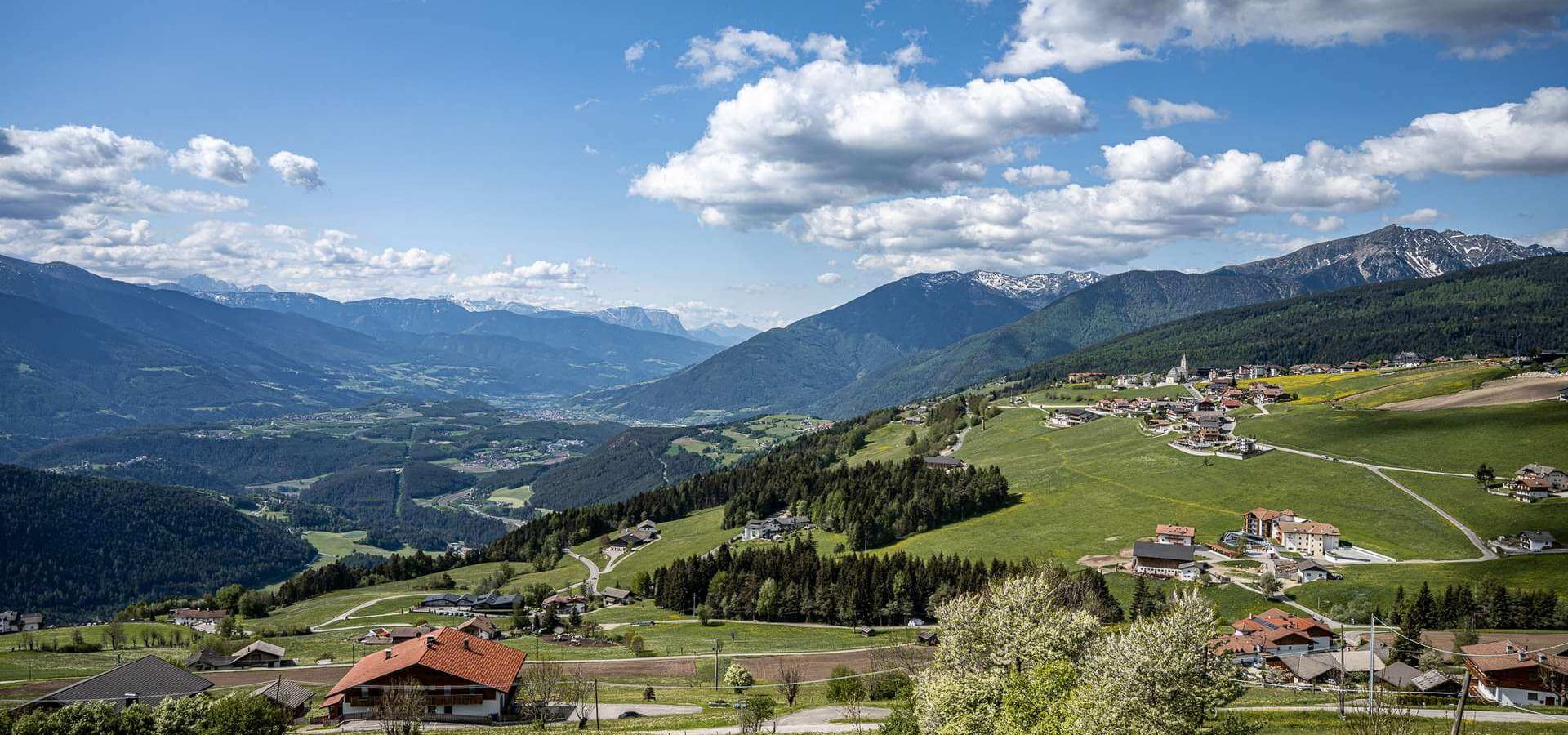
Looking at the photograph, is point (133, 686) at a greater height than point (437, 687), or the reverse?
point (133, 686)

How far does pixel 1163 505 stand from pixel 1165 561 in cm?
2708

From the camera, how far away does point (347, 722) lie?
53.3 meters

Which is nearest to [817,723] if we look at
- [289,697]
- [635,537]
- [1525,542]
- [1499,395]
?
[289,697]

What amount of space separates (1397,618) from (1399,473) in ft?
171

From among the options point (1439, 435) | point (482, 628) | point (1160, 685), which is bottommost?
point (482, 628)

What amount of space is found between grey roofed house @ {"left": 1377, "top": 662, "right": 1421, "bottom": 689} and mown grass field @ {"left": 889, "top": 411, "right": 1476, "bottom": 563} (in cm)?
3938

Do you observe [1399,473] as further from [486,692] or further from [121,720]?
[121,720]

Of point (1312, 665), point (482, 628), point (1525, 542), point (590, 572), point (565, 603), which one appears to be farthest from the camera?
point (590, 572)

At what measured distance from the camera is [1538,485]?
103 meters

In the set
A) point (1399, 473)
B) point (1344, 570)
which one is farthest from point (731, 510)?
point (1399, 473)

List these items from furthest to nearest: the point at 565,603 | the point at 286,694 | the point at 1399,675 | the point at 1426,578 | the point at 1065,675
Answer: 1. the point at 565,603
2. the point at 1426,578
3. the point at 1399,675
4. the point at 286,694
5. the point at 1065,675

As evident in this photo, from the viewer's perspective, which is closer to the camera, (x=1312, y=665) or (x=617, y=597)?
(x=1312, y=665)

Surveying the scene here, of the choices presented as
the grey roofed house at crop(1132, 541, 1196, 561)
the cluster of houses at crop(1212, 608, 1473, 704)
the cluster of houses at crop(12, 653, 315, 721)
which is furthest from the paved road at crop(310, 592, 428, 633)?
the cluster of houses at crop(1212, 608, 1473, 704)

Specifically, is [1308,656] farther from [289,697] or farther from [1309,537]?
[289,697]
